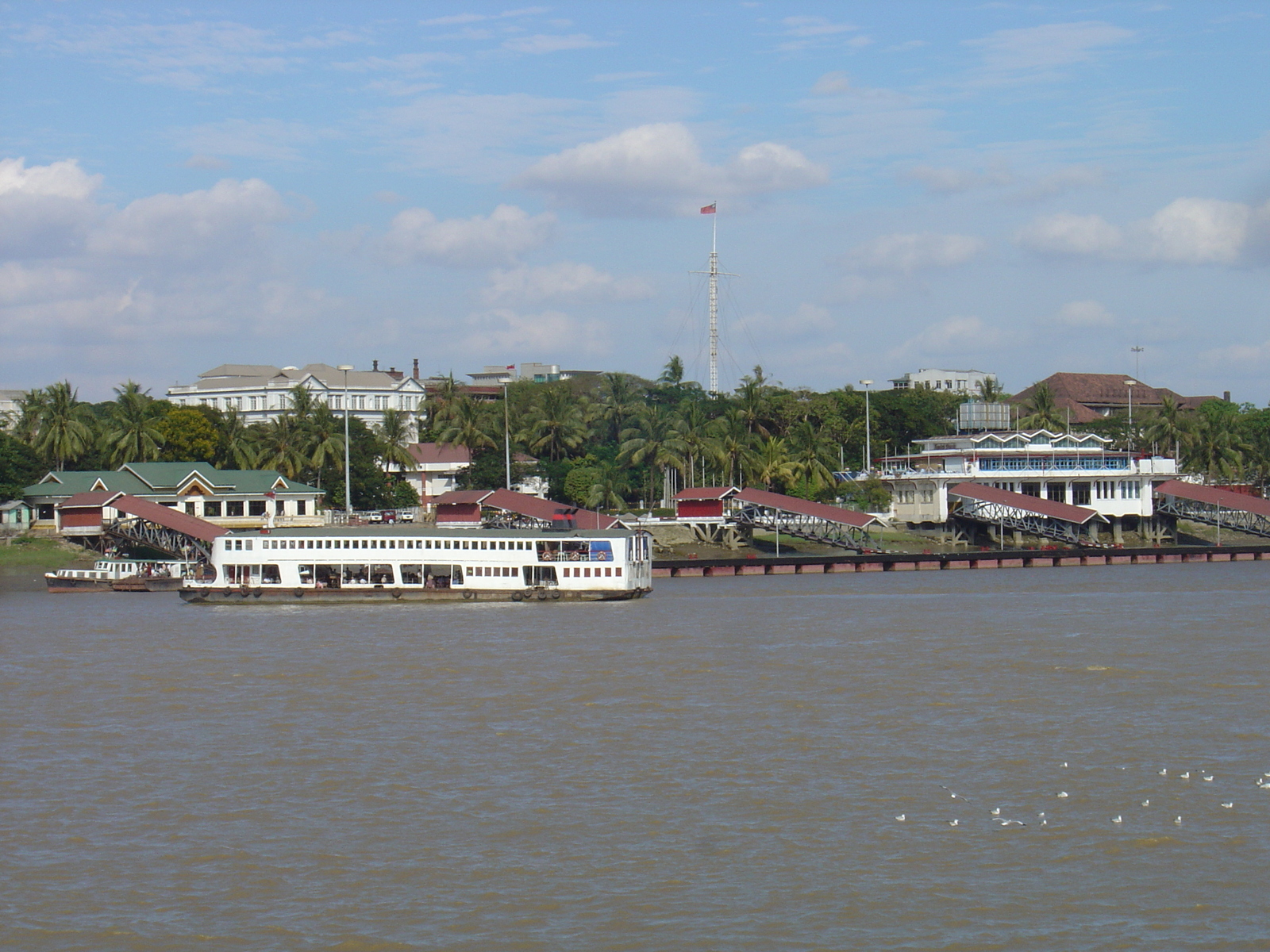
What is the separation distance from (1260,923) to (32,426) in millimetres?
104275

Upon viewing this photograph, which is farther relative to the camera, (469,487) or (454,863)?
(469,487)

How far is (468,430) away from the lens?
108m

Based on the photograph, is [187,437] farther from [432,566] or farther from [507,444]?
[432,566]

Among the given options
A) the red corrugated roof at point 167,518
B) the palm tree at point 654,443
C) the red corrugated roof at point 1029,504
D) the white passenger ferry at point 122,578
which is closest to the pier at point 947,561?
the red corrugated roof at point 1029,504

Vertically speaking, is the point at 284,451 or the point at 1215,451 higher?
the point at 284,451

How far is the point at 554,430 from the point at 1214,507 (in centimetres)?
4810

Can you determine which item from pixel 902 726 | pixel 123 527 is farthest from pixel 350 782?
pixel 123 527

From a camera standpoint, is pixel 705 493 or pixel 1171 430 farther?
pixel 1171 430

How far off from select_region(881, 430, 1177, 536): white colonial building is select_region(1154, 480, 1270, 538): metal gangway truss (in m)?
1.12

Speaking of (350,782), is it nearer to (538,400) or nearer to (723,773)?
(723,773)

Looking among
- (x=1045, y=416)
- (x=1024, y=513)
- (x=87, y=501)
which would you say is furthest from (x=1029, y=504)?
(x=87, y=501)

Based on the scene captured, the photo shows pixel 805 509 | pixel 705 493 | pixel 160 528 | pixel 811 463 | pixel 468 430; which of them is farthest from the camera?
pixel 468 430

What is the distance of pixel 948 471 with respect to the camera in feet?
324

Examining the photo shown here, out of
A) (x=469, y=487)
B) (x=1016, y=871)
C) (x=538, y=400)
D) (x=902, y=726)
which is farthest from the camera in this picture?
(x=538, y=400)
